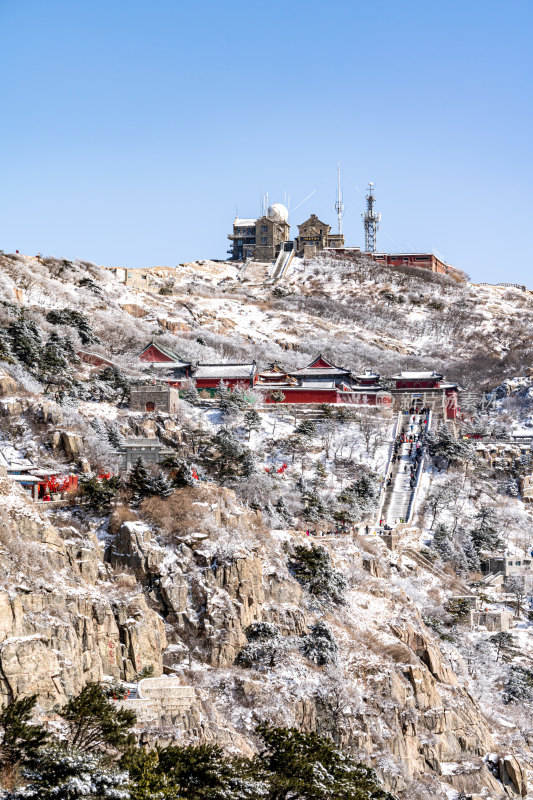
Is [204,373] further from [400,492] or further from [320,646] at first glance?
[320,646]

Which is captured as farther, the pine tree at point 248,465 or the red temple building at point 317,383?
the red temple building at point 317,383

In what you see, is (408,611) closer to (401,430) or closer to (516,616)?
(516,616)

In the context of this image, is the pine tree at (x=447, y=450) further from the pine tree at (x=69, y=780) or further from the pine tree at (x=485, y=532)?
the pine tree at (x=69, y=780)

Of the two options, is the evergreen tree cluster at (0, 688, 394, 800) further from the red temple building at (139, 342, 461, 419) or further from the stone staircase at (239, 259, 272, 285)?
the stone staircase at (239, 259, 272, 285)

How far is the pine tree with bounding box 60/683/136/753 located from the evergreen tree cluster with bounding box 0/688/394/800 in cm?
3

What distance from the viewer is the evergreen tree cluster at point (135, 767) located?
2834 cm

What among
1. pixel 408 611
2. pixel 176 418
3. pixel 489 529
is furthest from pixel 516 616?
pixel 176 418

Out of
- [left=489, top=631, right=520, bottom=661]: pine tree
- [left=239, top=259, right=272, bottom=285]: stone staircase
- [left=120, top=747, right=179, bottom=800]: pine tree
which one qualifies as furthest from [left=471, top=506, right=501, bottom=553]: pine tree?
[left=239, top=259, right=272, bottom=285]: stone staircase

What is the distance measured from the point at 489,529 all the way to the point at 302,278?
75804 mm

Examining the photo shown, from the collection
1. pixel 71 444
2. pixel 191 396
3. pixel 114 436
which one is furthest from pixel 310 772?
pixel 191 396

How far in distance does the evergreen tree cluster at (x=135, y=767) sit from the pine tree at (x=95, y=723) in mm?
33

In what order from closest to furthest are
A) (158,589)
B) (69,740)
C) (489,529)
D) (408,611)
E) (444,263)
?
(69,740) → (158,589) → (408,611) → (489,529) → (444,263)

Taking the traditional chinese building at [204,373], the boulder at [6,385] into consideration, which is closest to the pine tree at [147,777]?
the boulder at [6,385]

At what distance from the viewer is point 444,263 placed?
153 metres
